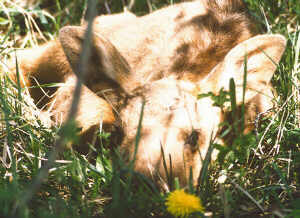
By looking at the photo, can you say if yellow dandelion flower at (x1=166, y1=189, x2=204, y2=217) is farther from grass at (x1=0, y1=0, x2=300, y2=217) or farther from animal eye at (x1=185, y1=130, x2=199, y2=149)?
animal eye at (x1=185, y1=130, x2=199, y2=149)

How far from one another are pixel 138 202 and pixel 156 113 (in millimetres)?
895

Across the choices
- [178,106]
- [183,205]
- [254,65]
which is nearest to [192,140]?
[178,106]

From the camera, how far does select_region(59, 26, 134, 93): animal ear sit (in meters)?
2.91

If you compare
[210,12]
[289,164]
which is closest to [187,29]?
[210,12]

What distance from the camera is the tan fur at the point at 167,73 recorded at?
270cm

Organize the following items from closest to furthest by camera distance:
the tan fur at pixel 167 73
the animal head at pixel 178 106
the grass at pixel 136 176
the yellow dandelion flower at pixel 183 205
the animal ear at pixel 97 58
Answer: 1. the yellow dandelion flower at pixel 183 205
2. the grass at pixel 136 176
3. the animal head at pixel 178 106
4. the tan fur at pixel 167 73
5. the animal ear at pixel 97 58

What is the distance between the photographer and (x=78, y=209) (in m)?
2.31

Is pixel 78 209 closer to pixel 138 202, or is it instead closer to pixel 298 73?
pixel 138 202

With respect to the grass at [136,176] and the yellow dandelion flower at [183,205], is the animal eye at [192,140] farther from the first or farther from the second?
the yellow dandelion flower at [183,205]

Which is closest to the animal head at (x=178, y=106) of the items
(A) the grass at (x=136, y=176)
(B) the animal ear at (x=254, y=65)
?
(B) the animal ear at (x=254, y=65)

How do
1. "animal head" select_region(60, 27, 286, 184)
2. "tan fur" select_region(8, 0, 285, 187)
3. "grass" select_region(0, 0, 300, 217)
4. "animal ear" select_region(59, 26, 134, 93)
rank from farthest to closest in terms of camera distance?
"animal ear" select_region(59, 26, 134, 93), "tan fur" select_region(8, 0, 285, 187), "animal head" select_region(60, 27, 286, 184), "grass" select_region(0, 0, 300, 217)

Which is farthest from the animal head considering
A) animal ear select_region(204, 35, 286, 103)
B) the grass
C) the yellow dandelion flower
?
the yellow dandelion flower

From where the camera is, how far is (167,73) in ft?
11.7

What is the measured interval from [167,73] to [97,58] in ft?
2.76
